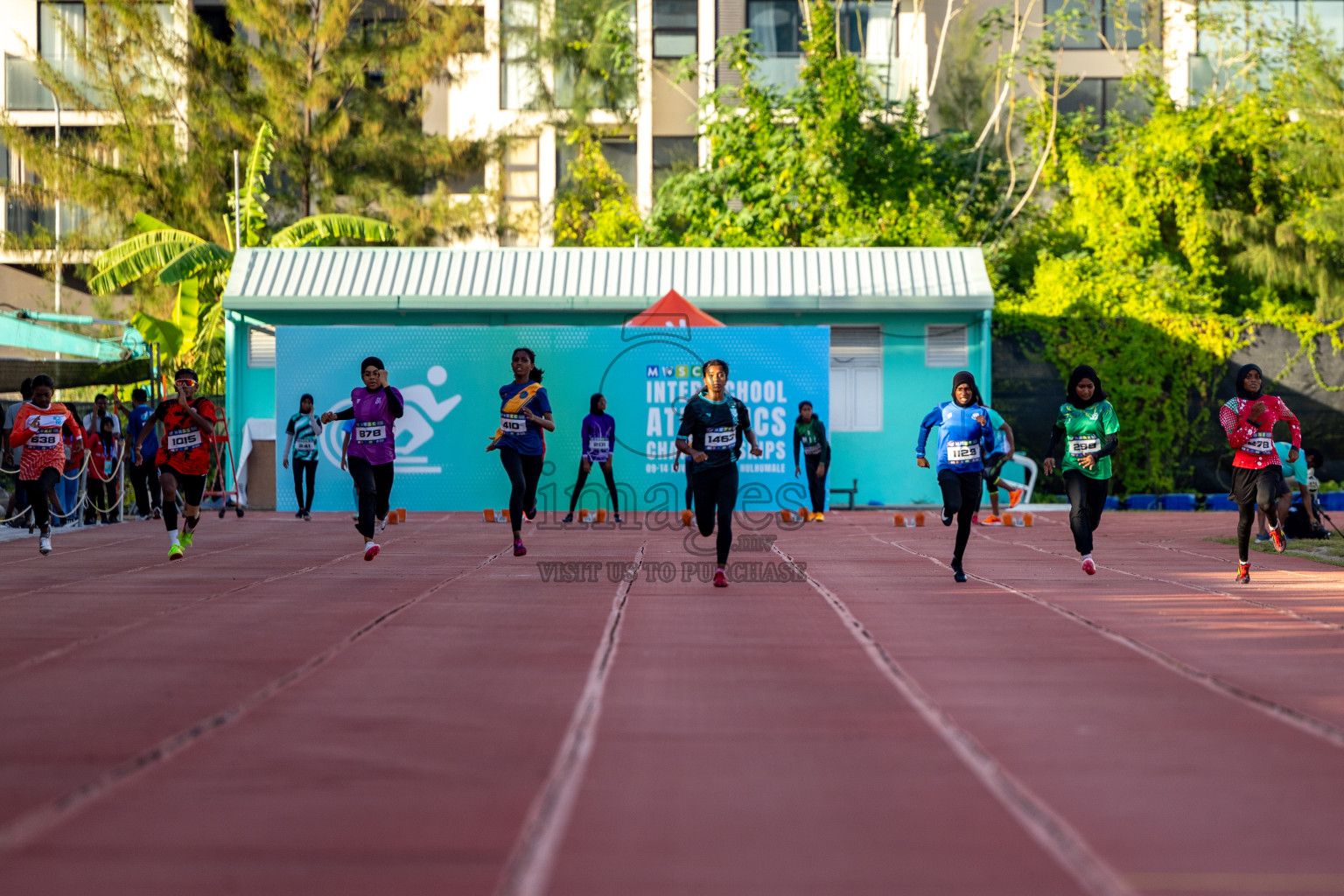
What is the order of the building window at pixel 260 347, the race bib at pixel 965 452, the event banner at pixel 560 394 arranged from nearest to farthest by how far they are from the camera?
the race bib at pixel 965 452, the event banner at pixel 560 394, the building window at pixel 260 347

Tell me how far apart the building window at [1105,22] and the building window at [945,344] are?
36.9ft

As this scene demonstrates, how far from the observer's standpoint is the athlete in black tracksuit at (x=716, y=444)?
35.4 ft

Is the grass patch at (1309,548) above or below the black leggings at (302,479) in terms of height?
below

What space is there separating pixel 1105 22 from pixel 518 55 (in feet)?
52.7

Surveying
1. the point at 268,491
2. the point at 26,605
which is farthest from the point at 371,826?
the point at 268,491

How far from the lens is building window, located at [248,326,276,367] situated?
2403cm

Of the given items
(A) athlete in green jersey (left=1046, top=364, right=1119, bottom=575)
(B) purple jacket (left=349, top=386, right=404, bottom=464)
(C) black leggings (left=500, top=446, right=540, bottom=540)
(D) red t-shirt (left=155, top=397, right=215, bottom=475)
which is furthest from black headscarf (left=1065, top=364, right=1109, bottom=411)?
(D) red t-shirt (left=155, top=397, right=215, bottom=475)

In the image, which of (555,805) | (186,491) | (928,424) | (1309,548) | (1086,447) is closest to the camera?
(555,805)

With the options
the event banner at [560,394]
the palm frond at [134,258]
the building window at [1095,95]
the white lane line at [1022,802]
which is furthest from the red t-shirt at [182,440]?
the building window at [1095,95]

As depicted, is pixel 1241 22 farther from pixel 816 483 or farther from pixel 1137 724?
pixel 1137 724

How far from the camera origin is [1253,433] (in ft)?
38.3

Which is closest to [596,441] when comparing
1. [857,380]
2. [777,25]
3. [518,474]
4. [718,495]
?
[518,474]

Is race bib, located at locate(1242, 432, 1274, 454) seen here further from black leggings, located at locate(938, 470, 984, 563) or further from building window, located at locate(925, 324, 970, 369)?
building window, located at locate(925, 324, 970, 369)

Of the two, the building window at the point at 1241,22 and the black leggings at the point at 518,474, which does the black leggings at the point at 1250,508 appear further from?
the building window at the point at 1241,22
